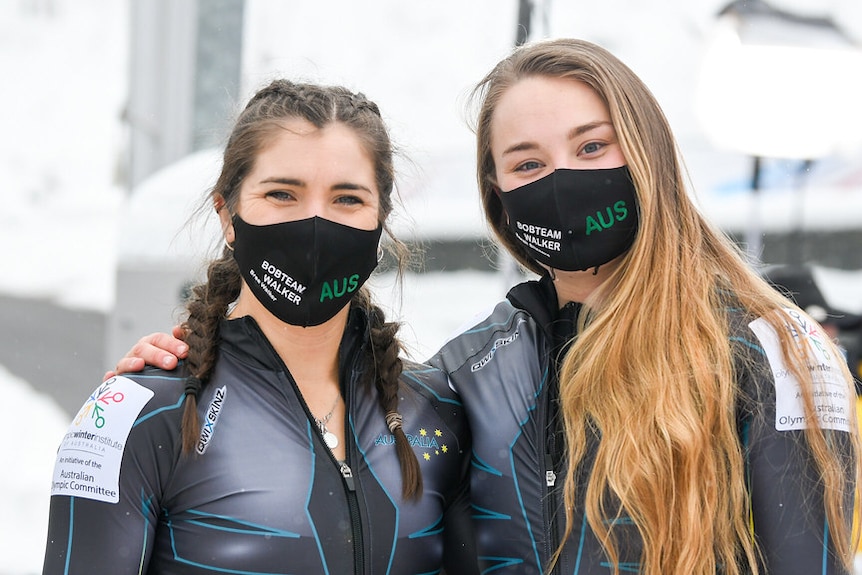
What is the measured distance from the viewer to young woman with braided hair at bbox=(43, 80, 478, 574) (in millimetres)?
1624

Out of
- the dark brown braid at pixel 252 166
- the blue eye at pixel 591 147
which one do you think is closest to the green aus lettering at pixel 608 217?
the blue eye at pixel 591 147

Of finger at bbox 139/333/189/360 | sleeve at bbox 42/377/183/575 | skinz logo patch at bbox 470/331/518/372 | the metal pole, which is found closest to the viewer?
sleeve at bbox 42/377/183/575

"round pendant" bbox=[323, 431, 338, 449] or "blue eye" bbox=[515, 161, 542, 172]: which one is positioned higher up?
"blue eye" bbox=[515, 161, 542, 172]

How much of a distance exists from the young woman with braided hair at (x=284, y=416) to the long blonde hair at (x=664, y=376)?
1.11ft

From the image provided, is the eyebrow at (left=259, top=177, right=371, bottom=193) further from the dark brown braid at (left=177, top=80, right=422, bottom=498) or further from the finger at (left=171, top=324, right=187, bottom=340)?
the finger at (left=171, top=324, right=187, bottom=340)

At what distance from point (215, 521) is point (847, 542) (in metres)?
1.18

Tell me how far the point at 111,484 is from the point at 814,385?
1.30 metres

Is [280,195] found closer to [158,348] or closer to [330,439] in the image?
[158,348]

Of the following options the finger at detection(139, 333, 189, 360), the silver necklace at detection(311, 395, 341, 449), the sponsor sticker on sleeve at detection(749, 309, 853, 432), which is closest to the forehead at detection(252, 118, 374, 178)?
the finger at detection(139, 333, 189, 360)

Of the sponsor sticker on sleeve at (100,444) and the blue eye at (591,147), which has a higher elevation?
the blue eye at (591,147)

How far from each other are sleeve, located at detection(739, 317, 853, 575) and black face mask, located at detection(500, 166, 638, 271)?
0.38m

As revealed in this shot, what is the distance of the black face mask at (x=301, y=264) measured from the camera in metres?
1.80

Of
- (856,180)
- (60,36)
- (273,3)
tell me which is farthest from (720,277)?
(856,180)

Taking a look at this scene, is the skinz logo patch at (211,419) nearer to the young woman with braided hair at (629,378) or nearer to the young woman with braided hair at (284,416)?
the young woman with braided hair at (284,416)
